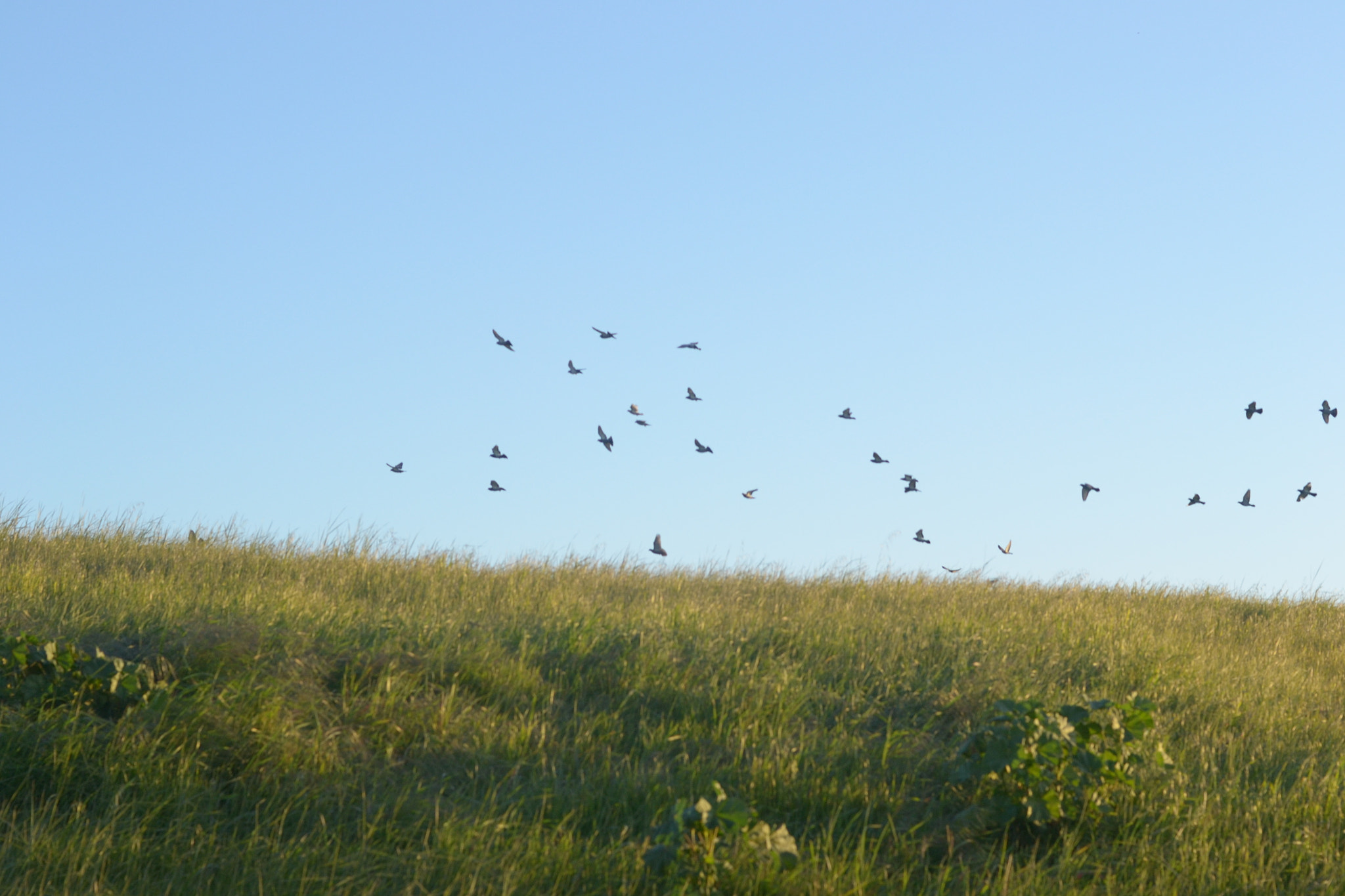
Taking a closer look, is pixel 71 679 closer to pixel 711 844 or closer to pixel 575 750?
pixel 575 750

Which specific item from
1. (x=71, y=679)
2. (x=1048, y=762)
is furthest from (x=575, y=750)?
(x=71, y=679)

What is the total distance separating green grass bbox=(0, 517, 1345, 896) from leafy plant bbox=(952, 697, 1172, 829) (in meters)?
0.18

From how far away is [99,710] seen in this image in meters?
6.02

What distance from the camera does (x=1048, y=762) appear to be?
5410mm

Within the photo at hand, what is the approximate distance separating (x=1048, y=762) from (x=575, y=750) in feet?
8.37

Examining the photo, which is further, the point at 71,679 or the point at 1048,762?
the point at 71,679

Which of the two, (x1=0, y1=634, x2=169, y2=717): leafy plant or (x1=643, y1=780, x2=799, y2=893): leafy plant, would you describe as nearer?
(x1=643, y1=780, x2=799, y2=893): leafy plant

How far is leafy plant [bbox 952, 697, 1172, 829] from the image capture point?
5398mm

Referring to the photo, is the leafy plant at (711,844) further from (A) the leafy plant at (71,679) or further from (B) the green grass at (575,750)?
(A) the leafy plant at (71,679)

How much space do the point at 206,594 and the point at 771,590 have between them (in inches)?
232

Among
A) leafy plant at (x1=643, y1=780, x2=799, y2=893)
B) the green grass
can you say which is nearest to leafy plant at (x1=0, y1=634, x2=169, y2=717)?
the green grass

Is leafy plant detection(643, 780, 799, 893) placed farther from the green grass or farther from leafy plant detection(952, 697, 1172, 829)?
leafy plant detection(952, 697, 1172, 829)

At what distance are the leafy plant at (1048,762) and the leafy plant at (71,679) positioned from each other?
14.9ft

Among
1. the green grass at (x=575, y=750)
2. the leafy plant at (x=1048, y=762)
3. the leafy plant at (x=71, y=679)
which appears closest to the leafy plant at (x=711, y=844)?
the green grass at (x=575, y=750)
